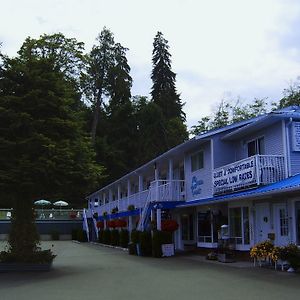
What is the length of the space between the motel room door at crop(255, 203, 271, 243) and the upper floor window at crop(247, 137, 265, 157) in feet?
8.66

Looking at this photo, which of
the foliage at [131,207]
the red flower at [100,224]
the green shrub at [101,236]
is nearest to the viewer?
the foliage at [131,207]

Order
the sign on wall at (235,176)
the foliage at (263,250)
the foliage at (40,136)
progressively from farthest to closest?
the sign on wall at (235,176), the foliage at (40,136), the foliage at (263,250)

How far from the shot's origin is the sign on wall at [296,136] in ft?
66.0

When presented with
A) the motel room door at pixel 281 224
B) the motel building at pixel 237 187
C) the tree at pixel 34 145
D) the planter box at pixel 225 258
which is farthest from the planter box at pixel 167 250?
the motel room door at pixel 281 224

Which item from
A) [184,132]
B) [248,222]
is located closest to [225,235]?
[248,222]

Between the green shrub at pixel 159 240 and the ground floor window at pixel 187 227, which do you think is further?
the ground floor window at pixel 187 227

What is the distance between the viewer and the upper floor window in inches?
875

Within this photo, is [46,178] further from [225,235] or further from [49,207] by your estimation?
[49,207]

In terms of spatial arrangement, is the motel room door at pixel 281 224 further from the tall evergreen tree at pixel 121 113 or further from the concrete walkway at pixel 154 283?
the tall evergreen tree at pixel 121 113

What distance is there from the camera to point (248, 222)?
70.9 ft

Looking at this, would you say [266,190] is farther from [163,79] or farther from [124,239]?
[163,79]

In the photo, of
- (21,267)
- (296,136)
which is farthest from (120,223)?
(296,136)

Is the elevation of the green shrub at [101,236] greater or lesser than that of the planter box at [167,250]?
greater

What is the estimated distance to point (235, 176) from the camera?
2142cm
